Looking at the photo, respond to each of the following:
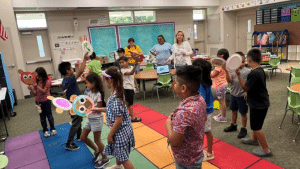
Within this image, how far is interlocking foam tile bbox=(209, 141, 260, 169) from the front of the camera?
2.53 metres

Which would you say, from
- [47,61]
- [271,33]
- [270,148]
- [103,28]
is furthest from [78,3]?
[271,33]

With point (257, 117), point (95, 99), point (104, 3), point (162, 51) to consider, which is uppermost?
point (104, 3)

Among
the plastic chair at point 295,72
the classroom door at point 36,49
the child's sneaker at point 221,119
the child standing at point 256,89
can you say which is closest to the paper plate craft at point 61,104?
the child standing at point 256,89

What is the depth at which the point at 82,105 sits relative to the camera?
2186 mm

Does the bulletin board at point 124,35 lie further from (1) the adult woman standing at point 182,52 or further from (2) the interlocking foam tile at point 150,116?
(2) the interlocking foam tile at point 150,116

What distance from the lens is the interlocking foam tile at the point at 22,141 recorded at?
3562 mm

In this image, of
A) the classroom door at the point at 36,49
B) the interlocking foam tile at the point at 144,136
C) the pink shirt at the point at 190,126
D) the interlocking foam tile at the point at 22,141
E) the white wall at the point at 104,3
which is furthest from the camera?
the classroom door at the point at 36,49

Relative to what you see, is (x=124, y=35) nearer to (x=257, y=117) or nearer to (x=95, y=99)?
(x=95, y=99)

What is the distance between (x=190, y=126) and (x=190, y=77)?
310 millimetres

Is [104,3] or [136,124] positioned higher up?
[104,3]

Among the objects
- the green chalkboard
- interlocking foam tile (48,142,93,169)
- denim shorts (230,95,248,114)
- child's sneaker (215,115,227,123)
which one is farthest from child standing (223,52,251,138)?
the green chalkboard

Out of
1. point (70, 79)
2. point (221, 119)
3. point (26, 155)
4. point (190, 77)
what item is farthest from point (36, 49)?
point (190, 77)

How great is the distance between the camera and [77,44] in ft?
27.7

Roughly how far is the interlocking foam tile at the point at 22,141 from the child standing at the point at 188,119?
3230 mm
